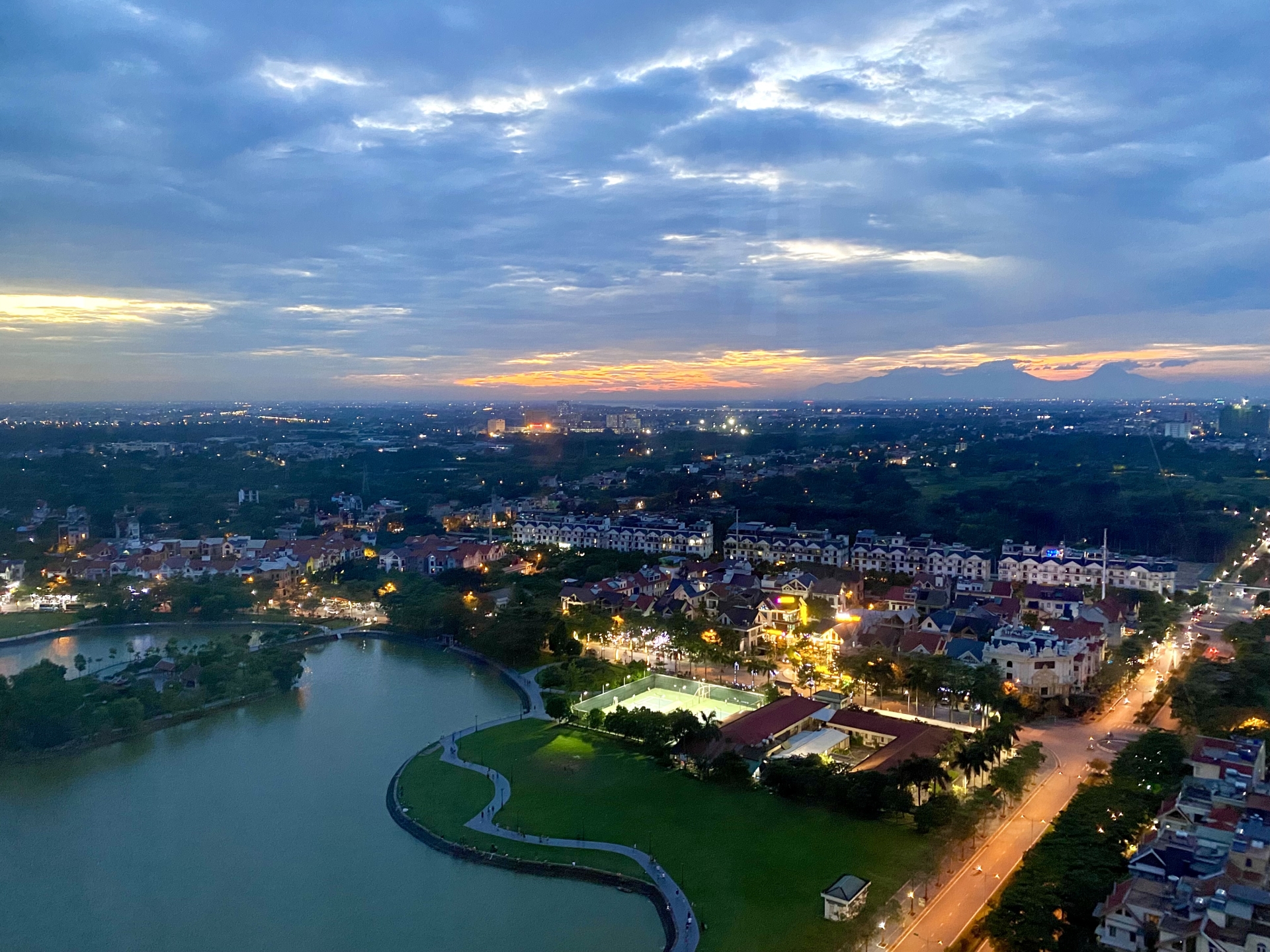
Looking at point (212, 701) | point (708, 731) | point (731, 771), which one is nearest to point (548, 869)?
point (731, 771)

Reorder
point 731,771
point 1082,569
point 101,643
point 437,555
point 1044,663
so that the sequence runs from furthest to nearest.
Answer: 1. point 437,555
2. point 1082,569
3. point 101,643
4. point 1044,663
5. point 731,771

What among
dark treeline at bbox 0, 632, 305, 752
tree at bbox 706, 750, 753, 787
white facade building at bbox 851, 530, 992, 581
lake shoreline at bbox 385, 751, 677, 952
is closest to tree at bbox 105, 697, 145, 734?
dark treeline at bbox 0, 632, 305, 752

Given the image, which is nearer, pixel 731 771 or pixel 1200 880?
pixel 1200 880

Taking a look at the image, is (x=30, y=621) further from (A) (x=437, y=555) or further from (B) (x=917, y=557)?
(B) (x=917, y=557)

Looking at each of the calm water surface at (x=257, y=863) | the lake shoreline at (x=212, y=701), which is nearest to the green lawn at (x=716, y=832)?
the calm water surface at (x=257, y=863)

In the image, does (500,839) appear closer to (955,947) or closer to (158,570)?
(955,947)

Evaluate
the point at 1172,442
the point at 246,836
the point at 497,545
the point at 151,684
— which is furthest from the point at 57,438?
the point at 1172,442
